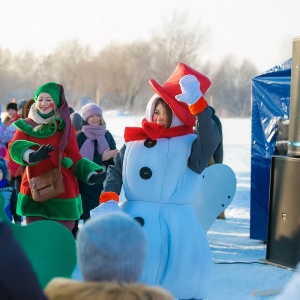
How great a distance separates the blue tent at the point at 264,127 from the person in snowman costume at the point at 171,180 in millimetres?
2840

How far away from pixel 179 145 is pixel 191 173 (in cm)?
18

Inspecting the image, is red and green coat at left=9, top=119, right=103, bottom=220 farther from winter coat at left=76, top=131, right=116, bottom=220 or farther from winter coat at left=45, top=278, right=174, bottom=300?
winter coat at left=45, top=278, right=174, bottom=300

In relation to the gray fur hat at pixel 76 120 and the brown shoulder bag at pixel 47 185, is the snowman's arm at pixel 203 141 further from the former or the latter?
the gray fur hat at pixel 76 120

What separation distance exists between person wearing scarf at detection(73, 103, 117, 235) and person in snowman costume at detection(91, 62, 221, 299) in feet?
7.44

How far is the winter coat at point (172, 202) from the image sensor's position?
355 centimetres

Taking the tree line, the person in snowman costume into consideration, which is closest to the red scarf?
the person in snowman costume

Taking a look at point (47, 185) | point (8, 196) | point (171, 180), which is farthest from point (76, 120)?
point (171, 180)

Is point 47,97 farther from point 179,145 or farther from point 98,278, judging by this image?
point 98,278

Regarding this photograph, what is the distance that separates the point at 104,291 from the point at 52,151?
2.86m

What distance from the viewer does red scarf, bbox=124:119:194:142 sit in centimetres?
369

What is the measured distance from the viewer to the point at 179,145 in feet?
12.1

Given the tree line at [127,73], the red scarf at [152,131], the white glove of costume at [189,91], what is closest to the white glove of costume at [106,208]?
the red scarf at [152,131]

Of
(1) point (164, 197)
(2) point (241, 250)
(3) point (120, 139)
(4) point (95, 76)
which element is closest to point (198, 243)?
(1) point (164, 197)

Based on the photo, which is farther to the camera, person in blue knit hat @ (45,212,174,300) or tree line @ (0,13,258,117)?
tree line @ (0,13,258,117)
